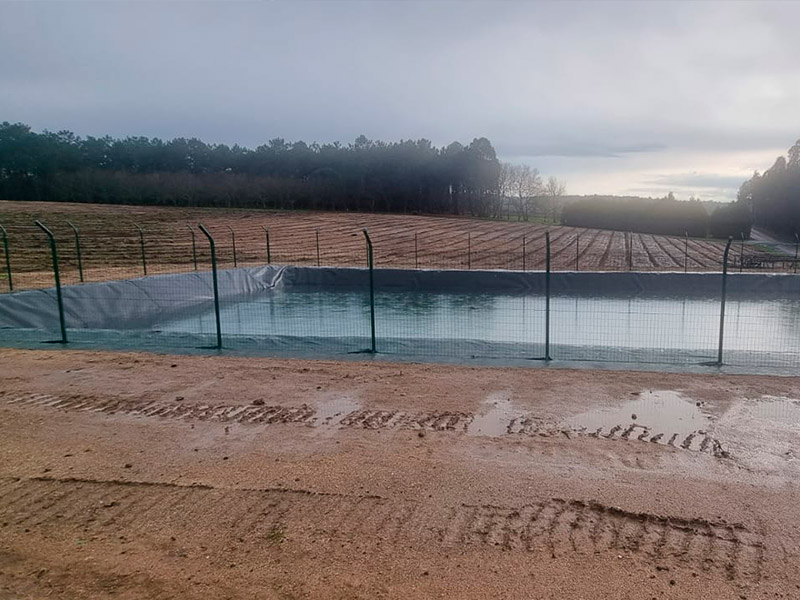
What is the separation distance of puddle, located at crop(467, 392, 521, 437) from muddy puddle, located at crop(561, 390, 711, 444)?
55 centimetres

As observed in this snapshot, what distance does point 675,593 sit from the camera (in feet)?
9.68

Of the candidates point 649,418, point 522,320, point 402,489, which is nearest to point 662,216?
point 522,320

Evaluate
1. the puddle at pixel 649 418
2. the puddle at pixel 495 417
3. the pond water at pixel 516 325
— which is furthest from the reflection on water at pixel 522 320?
the puddle at pixel 495 417

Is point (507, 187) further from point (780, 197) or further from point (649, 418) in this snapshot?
point (649, 418)

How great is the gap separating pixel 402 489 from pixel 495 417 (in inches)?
74.5

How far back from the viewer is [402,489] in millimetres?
4113

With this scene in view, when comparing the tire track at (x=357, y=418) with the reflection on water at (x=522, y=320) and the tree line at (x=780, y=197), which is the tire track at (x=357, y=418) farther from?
the tree line at (x=780, y=197)

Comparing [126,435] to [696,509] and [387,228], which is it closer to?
[696,509]

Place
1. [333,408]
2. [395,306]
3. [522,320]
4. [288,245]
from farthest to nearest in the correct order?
[288,245]
[395,306]
[522,320]
[333,408]

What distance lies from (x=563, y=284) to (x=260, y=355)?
11828 millimetres

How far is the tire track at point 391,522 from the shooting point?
11.0 feet

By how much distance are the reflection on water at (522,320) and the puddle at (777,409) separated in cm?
199

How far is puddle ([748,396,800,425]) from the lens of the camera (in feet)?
18.3

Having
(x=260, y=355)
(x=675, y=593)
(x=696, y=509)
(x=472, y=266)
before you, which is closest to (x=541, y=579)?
(x=675, y=593)
